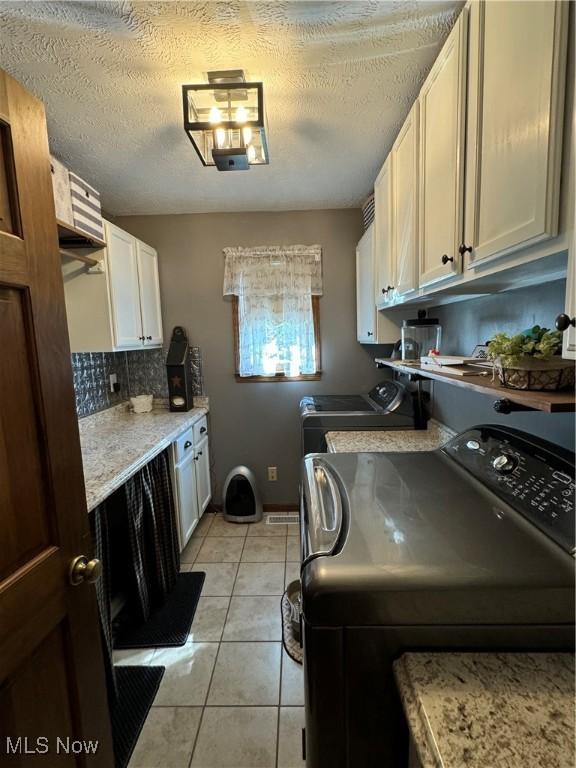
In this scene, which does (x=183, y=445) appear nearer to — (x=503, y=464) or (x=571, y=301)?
(x=503, y=464)

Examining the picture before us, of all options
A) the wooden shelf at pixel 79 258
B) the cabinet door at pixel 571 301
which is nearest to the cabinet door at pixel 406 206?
the cabinet door at pixel 571 301

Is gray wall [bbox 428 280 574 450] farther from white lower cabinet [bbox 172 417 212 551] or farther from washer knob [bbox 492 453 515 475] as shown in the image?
white lower cabinet [bbox 172 417 212 551]

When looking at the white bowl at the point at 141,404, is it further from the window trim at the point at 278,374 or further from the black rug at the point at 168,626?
the black rug at the point at 168,626

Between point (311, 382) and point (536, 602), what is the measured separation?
94.3 inches

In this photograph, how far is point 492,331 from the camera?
156 centimetres

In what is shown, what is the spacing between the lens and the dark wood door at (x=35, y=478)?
73 cm

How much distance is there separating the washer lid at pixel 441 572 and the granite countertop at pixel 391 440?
33.3 inches

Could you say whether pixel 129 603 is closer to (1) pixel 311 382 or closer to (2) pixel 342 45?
(1) pixel 311 382

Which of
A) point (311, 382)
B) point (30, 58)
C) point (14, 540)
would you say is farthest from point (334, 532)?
point (311, 382)

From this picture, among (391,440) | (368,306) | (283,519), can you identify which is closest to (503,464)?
(391,440)

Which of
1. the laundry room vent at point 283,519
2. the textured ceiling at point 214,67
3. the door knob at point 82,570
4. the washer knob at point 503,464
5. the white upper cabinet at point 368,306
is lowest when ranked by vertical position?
the laundry room vent at point 283,519

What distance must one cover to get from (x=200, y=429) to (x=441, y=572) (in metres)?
2.32

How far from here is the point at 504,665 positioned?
0.69m

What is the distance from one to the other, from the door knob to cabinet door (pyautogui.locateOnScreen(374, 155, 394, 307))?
171cm
